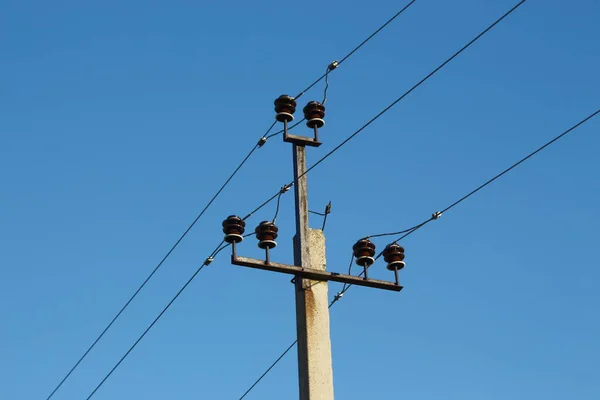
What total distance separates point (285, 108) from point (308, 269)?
7.61ft

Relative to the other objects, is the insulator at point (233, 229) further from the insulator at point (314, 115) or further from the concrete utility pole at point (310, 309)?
the insulator at point (314, 115)

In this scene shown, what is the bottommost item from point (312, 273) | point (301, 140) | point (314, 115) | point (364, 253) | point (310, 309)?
point (310, 309)

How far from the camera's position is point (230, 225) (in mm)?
12898

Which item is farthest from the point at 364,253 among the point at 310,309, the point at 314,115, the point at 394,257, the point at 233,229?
the point at 314,115

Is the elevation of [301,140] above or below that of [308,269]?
above

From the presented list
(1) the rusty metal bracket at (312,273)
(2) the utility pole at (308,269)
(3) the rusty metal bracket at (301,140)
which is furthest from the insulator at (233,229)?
(3) the rusty metal bracket at (301,140)

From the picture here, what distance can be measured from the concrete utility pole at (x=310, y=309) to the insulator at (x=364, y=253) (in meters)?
0.40

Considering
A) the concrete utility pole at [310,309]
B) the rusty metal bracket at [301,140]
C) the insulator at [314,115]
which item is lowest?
the concrete utility pole at [310,309]

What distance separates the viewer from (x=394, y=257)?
13.2m

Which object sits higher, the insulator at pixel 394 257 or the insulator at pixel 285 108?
the insulator at pixel 285 108

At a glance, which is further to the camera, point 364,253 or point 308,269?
point 364,253

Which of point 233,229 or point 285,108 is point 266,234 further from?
point 285,108

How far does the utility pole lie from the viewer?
11961mm

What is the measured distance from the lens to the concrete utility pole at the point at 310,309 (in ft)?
38.9
